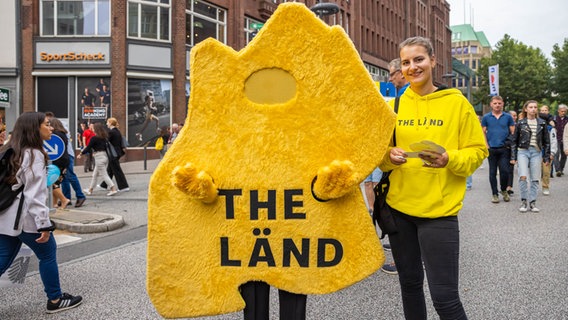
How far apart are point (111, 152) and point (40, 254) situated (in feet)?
23.0

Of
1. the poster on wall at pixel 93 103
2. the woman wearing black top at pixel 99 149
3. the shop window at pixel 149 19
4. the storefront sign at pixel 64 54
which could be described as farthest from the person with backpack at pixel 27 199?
the shop window at pixel 149 19

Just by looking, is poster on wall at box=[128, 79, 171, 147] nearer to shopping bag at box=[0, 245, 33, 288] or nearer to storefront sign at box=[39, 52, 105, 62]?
storefront sign at box=[39, 52, 105, 62]

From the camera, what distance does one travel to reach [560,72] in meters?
43.6

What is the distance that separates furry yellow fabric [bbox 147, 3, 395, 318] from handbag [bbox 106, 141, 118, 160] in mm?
8673

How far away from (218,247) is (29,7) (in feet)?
68.5

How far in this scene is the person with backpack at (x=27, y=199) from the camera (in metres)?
3.39

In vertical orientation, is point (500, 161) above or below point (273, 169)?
below

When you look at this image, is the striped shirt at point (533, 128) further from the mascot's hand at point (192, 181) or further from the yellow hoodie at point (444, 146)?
the mascot's hand at point (192, 181)

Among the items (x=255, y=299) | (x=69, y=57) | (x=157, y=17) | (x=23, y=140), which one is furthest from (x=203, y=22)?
(x=255, y=299)

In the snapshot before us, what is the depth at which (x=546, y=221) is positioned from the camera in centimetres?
677

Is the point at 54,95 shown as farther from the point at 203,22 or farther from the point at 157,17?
the point at 203,22

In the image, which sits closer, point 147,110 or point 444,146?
point 444,146

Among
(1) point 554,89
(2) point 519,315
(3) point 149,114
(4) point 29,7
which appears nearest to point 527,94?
(1) point 554,89

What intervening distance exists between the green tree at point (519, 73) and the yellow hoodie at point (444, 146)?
48909 mm
